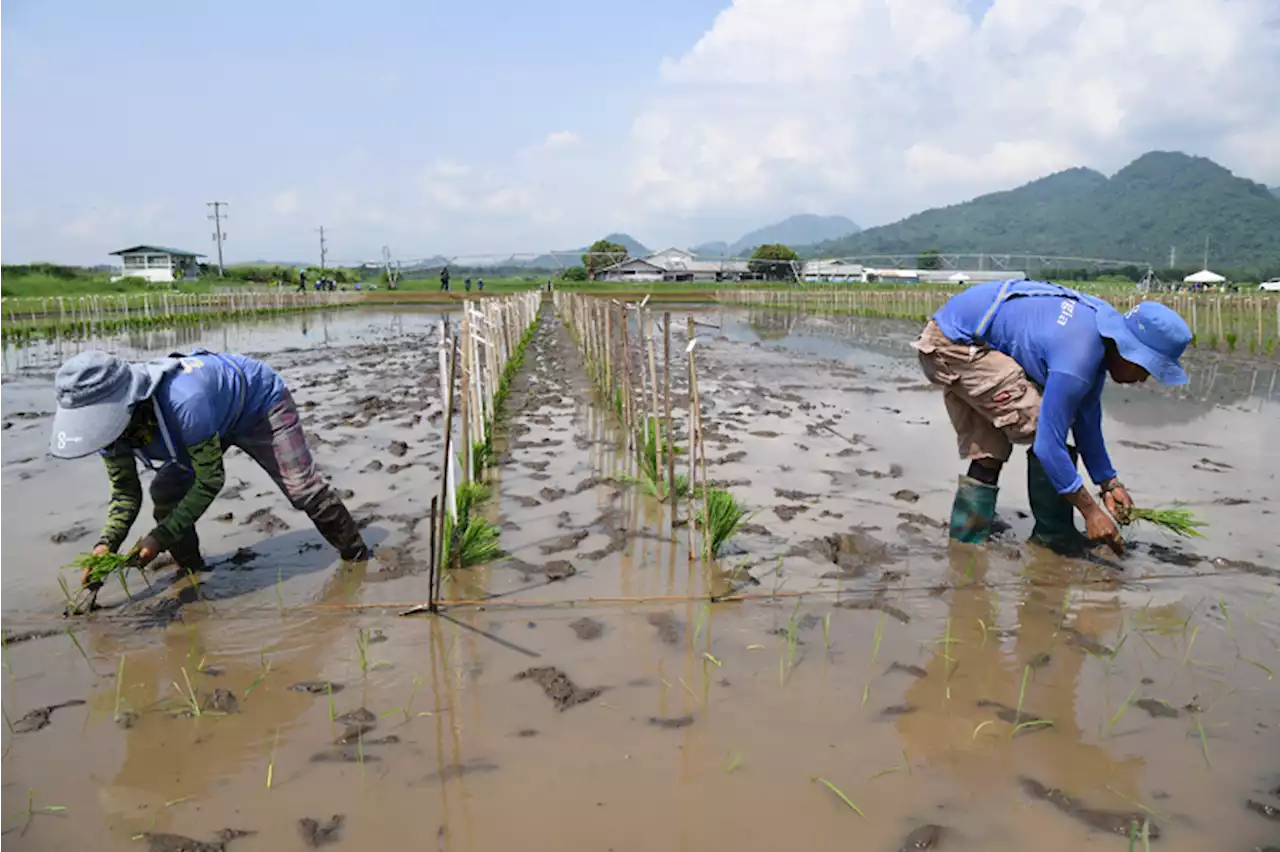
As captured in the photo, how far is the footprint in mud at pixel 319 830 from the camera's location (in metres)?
2.25

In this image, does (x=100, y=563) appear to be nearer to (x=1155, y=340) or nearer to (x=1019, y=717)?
(x=1019, y=717)

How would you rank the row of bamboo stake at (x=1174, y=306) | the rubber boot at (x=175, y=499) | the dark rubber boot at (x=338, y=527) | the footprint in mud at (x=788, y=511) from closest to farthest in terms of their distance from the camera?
the rubber boot at (x=175, y=499), the dark rubber boot at (x=338, y=527), the footprint in mud at (x=788, y=511), the row of bamboo stake at (x=1174, y=306)

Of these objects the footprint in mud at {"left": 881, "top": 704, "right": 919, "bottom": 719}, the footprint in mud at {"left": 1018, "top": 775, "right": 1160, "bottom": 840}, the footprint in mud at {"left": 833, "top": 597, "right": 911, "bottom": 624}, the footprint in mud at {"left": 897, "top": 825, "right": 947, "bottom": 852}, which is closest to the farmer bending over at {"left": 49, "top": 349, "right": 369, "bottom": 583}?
the footprint in mud at {"left": 833, "top": 597, "right": 911, "bottom": 624}

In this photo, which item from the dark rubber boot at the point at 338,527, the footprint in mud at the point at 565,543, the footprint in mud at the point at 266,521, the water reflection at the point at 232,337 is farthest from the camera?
the water reflection at the point at 232,337

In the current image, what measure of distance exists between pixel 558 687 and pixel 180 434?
1.98 meters

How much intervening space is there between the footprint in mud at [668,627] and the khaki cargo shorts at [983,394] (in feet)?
6.06

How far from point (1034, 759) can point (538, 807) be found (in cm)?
159

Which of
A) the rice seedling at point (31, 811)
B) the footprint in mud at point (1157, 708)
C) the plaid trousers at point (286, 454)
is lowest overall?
the footprint in mud at point (1157, 708)

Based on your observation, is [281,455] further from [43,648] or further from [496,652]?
[496,652]

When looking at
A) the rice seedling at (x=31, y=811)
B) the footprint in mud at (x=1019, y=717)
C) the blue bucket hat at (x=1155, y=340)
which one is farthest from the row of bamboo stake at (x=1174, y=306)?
the rice seedling at (x=31, y=811)

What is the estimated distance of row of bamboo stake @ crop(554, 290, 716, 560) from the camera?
4.57 m

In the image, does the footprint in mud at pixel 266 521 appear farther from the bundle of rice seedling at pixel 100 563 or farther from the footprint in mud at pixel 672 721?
the footprint in mud at pixel 672 721

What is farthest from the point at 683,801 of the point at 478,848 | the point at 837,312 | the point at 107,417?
the point at 837,312

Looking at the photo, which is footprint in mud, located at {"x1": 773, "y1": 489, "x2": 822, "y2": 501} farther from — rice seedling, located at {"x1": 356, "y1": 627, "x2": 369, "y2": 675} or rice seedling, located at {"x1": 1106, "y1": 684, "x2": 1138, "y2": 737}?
rice seedling, located at {"x1": 356, "y1": 627, "x2": 369, "y2": 675}
